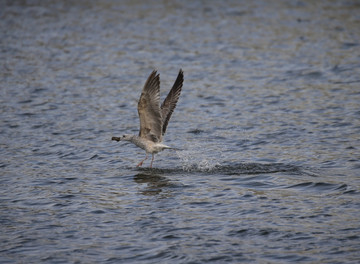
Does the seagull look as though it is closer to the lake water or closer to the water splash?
the lake water

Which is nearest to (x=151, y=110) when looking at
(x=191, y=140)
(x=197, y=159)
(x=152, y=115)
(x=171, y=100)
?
(x=152, y=115)

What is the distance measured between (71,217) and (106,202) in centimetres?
77

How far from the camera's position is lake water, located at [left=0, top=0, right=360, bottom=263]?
28.2ft

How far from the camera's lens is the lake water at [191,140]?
8.59 metres

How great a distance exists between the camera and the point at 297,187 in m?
10.4

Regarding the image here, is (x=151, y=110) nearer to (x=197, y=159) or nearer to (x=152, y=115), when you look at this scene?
(x=152, y=115)

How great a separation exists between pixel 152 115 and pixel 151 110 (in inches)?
7.6

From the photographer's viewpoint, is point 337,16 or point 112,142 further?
point 337,16

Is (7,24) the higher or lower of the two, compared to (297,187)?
higher

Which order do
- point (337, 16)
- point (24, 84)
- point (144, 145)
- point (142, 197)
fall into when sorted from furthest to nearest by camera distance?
point (337, 16) < point (24, 84) < point (144, 145) < point (142, 197)

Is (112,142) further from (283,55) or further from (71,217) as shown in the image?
(283,55)

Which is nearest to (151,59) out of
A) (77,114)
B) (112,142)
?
(77,114)

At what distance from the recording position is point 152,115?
1155 cm

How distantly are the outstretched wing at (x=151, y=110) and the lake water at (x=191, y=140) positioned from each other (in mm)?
737
